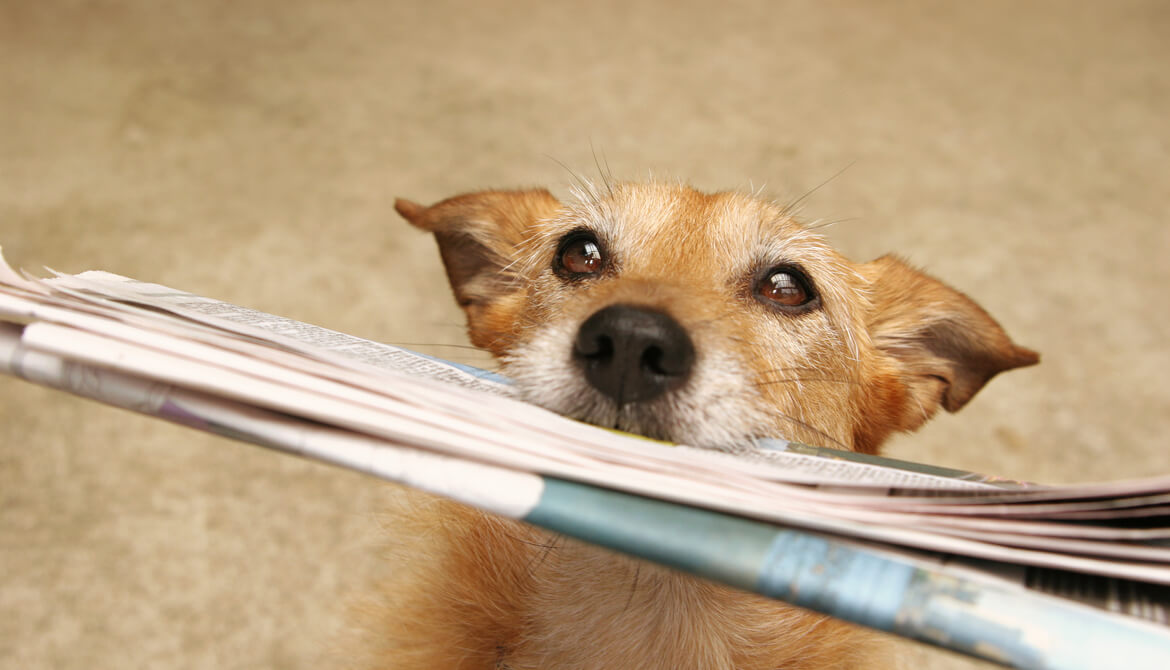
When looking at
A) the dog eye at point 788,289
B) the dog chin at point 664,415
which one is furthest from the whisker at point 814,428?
the dog eye at point 788,289

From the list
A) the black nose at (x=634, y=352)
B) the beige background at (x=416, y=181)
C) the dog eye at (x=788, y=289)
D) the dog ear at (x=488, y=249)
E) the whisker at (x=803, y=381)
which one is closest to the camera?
the black nose at (x=634, y=352)

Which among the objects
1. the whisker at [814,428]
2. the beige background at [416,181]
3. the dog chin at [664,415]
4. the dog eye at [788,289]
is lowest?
the beige background at [416,181]

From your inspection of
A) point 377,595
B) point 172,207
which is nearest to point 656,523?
point 377,595

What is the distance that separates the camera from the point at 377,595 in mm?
1536

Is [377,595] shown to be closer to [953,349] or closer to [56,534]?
[56,534]

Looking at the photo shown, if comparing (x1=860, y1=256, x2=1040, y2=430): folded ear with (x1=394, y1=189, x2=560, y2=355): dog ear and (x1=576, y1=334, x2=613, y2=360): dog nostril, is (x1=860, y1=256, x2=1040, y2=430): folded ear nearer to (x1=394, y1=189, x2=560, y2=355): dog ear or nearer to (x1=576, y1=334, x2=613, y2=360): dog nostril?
(x1=394, y1=189, x2=560, y2=355): dog ear

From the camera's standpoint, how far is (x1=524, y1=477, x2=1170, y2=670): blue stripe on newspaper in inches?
21.1

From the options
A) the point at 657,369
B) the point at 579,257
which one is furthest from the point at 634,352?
the point at 579,257

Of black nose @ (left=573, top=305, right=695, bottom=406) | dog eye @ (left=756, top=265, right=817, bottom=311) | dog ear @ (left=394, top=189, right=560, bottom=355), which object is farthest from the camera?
dog ear @ (left=394, top=189, right=560, bottom=355)

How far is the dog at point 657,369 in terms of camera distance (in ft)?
3.12

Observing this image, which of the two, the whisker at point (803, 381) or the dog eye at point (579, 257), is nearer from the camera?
the whisker at point (803, 381)

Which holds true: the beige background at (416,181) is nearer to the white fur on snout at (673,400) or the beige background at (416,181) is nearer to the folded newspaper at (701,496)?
the white fur on snout at (673,400)

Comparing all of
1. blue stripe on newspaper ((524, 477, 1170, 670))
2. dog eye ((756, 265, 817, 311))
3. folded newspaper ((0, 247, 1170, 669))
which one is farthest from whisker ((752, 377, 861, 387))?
blue stripe on newspaper ((524, 477, 1170, 670))

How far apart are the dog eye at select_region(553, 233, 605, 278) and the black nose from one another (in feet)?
1.41
